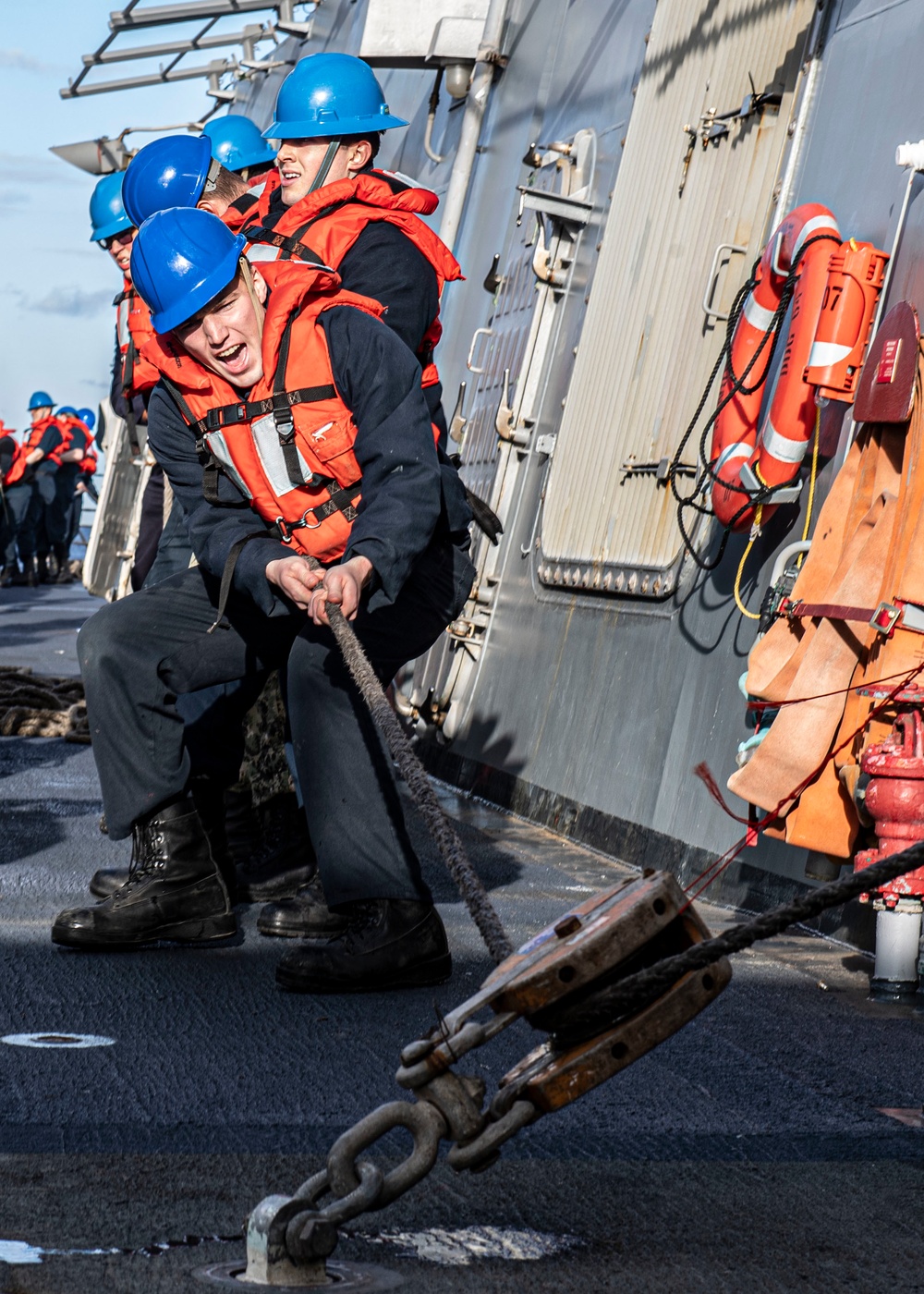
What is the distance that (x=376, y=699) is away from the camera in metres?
2.85

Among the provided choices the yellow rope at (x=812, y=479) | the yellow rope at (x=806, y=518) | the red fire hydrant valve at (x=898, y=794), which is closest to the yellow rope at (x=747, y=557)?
the yellow rope at (x=806, y=518)

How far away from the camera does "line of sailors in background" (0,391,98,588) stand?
23.4 metres

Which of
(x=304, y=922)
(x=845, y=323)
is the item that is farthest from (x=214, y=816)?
(x=845, y=323)

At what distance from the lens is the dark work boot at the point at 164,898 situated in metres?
3.90

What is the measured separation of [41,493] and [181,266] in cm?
2104

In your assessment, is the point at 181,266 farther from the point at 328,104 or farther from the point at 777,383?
the point at 777,383

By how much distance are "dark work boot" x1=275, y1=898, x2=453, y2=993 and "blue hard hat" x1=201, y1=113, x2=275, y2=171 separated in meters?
3.47

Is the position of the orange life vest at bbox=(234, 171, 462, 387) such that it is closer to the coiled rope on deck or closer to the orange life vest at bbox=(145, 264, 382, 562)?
the orange life vest at bbox=(145, 264, 382, 562)

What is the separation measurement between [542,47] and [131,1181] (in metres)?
7.34

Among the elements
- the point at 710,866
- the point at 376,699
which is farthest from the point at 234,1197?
the point at 710,866

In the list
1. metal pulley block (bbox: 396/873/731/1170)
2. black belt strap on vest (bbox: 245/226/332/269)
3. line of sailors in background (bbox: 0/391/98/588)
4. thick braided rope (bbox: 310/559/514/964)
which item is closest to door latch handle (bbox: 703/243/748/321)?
black belt strap on vest (bbox: 245/226/332/269)

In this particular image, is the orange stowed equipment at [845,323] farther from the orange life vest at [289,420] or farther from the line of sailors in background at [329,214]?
the orange life vest at [289,420]

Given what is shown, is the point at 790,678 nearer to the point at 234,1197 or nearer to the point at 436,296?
the point at 436,296

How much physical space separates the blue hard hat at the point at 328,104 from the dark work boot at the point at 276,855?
193cm
